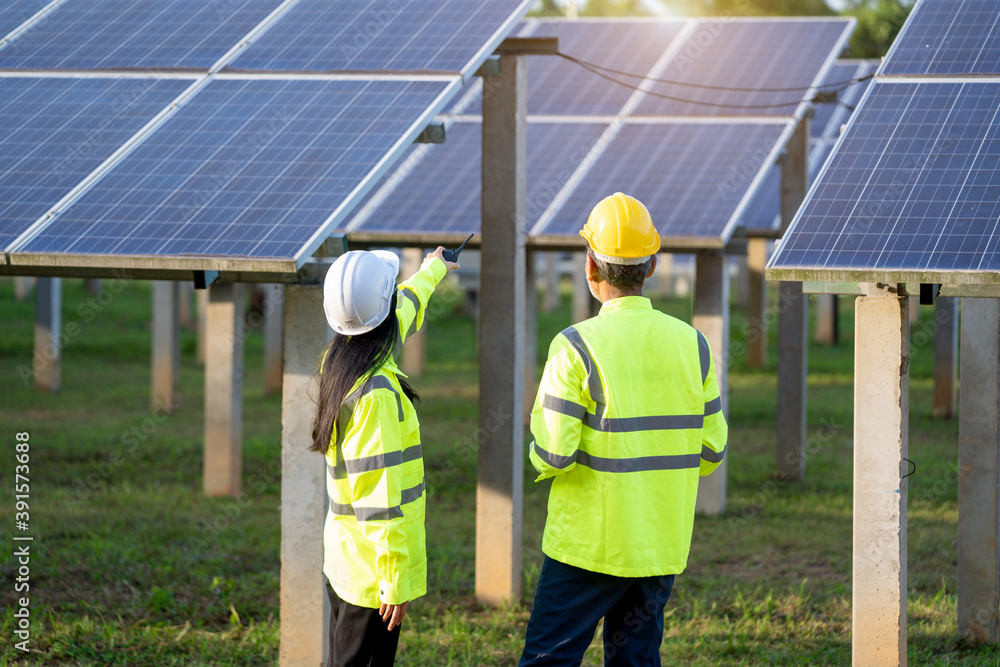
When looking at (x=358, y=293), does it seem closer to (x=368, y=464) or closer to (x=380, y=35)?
(x=368, y=464)

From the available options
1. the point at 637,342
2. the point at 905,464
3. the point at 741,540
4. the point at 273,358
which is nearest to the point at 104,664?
the point at 637,342

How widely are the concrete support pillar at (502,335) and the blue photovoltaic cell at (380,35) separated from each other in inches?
18.1

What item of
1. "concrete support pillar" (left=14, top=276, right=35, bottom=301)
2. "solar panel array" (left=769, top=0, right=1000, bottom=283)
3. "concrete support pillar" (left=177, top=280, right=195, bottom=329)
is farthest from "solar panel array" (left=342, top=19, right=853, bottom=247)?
"concrete support pillar" (left=14, top=276, right=35, bottom=301)

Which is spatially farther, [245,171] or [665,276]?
[665,276]

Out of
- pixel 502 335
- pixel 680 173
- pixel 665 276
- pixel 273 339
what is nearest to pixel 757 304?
pixel 273 339

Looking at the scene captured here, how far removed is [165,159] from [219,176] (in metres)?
0.39

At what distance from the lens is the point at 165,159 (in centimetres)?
552

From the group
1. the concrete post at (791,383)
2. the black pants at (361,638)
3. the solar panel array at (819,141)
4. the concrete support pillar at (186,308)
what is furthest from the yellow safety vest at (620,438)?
the concrete support pillar at (186,308)

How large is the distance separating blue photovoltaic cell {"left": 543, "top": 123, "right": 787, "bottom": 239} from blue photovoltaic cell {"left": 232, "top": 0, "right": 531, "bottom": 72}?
8.75ft

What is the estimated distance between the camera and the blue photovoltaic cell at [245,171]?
489 centimetres

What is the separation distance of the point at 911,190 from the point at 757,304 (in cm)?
1342

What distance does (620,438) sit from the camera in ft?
11.9

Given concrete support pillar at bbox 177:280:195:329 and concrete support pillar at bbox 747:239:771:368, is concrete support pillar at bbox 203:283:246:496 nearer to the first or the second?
concrete support pillar at bbox 747:239:771:368

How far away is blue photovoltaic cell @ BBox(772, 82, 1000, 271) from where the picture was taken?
14.8ft
